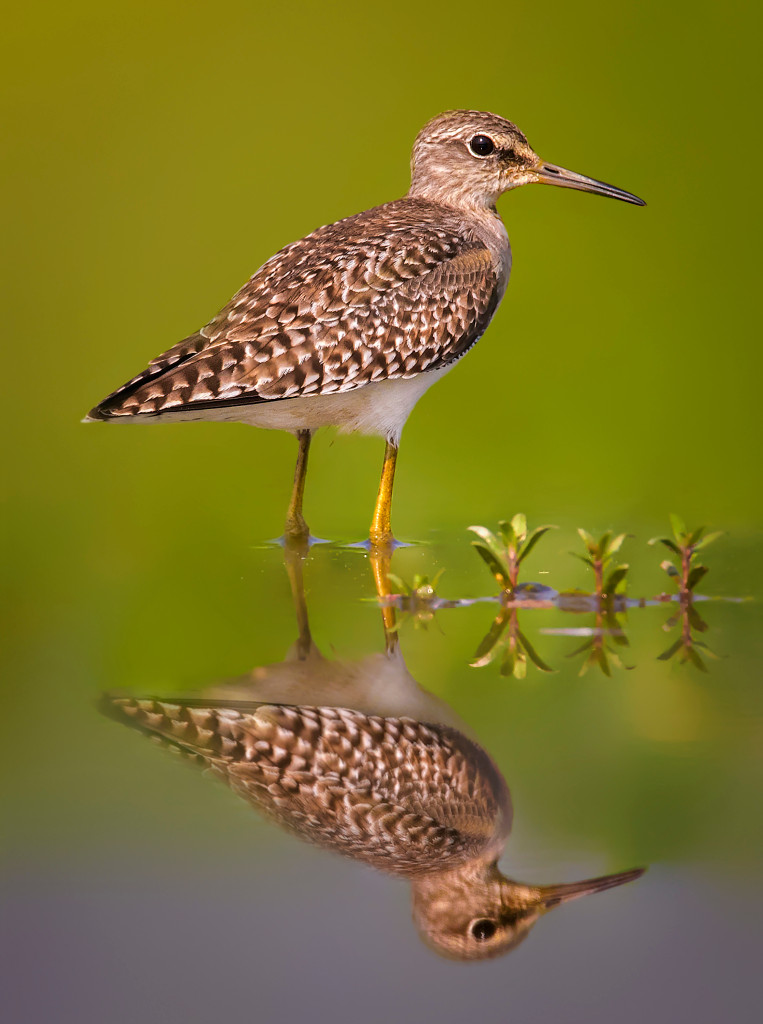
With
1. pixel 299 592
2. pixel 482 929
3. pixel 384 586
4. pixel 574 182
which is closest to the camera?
pixel 482 929

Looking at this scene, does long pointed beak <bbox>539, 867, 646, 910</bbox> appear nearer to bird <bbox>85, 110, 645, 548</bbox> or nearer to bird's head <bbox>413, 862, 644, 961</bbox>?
bird's head <bbox>413, 862, 644, 961</bbox>

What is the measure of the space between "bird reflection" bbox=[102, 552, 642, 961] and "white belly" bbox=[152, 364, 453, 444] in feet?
7.91

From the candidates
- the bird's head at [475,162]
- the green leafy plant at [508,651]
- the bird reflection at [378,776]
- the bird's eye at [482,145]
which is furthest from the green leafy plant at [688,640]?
the bird's eye at [482,145]

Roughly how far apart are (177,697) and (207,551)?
2664 millimetres

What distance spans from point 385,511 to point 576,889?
14.4 ft

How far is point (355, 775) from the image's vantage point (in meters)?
3.17

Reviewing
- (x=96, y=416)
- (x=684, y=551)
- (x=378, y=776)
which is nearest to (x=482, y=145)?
(x=96, y=416)

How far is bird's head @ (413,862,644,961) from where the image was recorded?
2.39 meters

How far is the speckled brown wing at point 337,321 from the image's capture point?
19.7 feet

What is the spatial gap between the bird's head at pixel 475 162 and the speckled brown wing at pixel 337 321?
68 cm

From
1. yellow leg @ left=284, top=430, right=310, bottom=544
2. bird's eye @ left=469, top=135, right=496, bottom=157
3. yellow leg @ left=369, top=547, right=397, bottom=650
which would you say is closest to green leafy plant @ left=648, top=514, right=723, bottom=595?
yellow leg @ left=369, top=547, right=397, bottom=650

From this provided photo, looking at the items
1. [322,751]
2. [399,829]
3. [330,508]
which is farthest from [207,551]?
[399,829]

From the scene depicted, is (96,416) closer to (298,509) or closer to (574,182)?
(298,509)

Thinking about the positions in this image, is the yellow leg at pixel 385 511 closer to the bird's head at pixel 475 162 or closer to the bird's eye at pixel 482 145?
the bird's head at pixel 475 162
